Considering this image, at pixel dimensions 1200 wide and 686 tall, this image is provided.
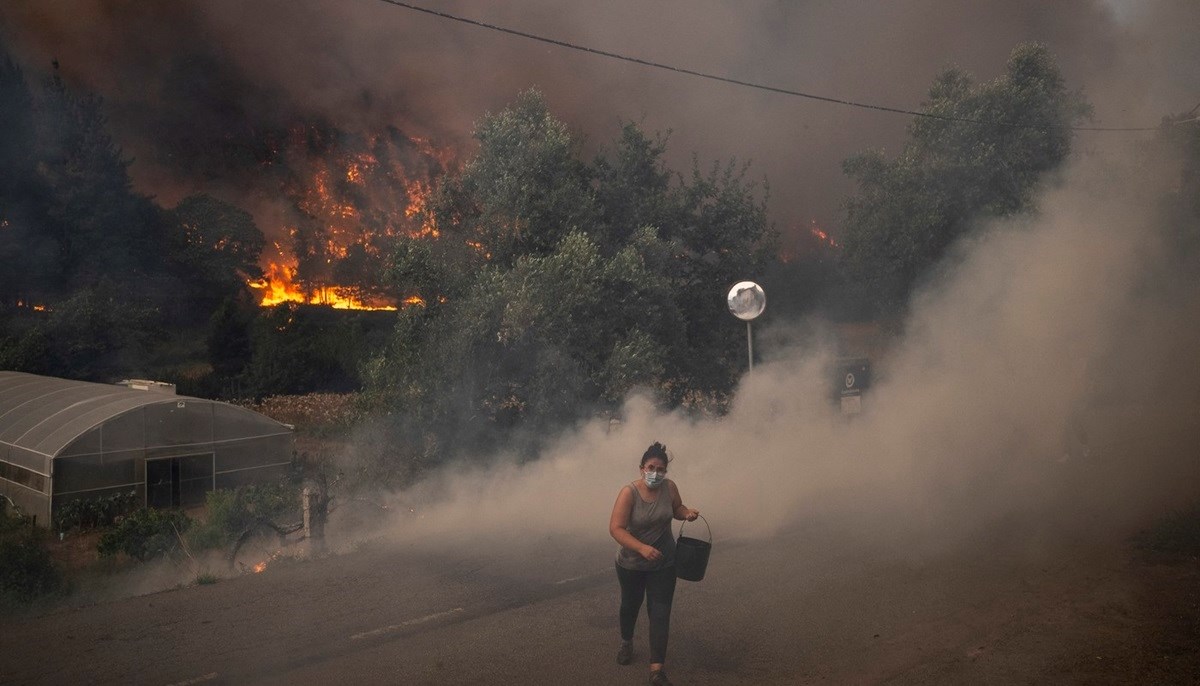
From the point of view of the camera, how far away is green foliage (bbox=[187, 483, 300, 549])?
1130 cm

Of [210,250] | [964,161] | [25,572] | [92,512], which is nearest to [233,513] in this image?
[25,572]

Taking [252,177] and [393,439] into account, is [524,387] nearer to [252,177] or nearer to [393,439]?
[393,439]

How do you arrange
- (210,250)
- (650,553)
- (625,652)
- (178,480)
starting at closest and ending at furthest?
1. (650,553)
2. (625,652)
3. (178,480)
4. (210,250)

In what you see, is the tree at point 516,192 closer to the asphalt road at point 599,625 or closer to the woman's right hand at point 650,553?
the asphalt road at point 599,625

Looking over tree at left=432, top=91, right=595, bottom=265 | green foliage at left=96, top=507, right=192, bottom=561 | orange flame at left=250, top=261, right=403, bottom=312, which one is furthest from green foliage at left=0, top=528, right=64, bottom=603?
orange flame at left=250, top=261, right=403, bottom=312

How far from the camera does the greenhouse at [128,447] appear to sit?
16.1m

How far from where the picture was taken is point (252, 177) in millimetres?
63562

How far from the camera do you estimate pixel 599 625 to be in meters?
6.98

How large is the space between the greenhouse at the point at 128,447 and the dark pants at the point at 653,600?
14260mm

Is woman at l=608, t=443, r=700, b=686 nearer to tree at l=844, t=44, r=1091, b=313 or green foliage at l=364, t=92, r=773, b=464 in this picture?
green foliage at l=364, t=92, r=773, b=464

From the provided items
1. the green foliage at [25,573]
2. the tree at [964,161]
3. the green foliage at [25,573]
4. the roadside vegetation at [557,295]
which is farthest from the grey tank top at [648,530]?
the tree at [964,161]

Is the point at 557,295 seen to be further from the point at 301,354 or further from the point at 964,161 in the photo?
the point at 301,354

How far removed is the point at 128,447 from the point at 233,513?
6763 mm

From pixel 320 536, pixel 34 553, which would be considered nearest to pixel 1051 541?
pixel 320 536
